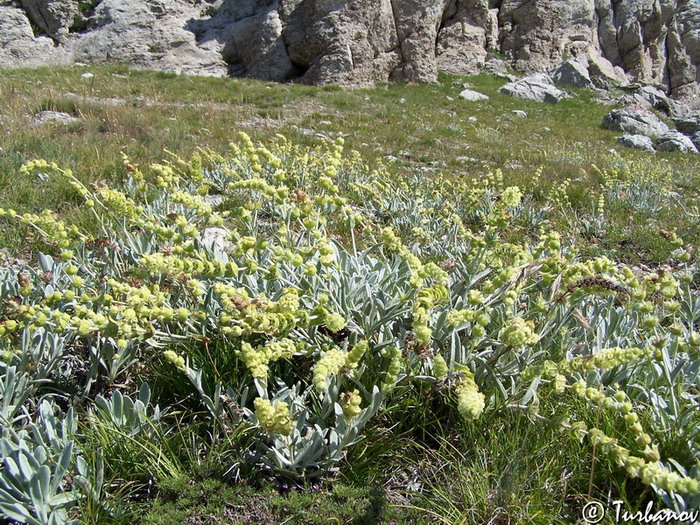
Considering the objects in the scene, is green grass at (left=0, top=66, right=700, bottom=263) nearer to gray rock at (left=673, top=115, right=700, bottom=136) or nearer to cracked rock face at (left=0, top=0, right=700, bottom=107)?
gray rock at (left=673, top=115, right=700, bottom=136)

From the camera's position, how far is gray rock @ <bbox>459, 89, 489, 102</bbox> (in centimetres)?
1766

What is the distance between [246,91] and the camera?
13.5m

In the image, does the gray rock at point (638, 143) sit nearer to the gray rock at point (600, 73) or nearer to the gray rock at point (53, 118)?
the gray rock at point (53, 118)

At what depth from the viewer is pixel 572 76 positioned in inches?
952

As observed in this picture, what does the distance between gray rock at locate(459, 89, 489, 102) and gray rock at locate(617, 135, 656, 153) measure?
6050 mm

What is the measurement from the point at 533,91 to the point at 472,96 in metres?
4.00

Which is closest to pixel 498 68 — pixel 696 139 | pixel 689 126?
pixel 689 126

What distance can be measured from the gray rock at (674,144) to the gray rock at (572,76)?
12477 millimetres

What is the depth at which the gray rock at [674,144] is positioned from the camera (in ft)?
40.5

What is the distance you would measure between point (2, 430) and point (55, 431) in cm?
17

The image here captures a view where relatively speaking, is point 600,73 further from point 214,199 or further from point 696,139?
point 214,199

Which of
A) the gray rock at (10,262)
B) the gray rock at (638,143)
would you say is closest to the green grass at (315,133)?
the gray rock at (10,262)

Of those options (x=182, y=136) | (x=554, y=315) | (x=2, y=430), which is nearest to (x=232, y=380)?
(x=2, y=430)

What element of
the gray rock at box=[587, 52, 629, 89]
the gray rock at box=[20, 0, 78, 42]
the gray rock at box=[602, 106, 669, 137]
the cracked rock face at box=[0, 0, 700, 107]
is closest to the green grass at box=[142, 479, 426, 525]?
the gray rock at box=[602, 106, 669, 137]
